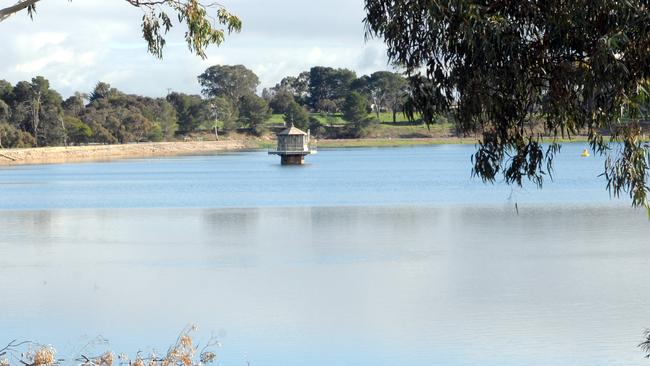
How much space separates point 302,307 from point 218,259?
5068 millimetres

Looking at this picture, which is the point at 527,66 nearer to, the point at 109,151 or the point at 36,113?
the point at 36,113

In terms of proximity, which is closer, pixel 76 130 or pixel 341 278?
pixel 341 278

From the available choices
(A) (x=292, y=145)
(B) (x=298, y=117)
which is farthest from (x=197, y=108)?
(A) (x=292, y=145)

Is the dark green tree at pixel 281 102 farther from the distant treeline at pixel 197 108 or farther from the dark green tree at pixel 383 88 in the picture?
the dark green tree at pixel 383 88

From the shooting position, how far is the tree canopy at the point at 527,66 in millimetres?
8328

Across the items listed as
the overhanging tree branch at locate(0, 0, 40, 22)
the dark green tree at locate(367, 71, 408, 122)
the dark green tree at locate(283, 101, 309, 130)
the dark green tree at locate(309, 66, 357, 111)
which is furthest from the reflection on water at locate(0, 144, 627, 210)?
the dark green tree at locate(309, 66, 357, 111)

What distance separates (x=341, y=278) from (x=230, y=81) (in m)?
112

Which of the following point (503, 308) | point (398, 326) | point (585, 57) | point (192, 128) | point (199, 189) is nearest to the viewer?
point (585, 57)

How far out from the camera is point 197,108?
339ft

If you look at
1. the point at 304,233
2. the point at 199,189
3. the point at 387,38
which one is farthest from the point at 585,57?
the point at 199,189

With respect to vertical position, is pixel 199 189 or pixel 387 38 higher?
pixel 387 38

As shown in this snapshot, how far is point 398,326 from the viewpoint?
40.9 feet

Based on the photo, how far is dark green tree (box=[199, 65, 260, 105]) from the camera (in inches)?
4951

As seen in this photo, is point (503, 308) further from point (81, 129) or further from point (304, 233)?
point (81, 129)
